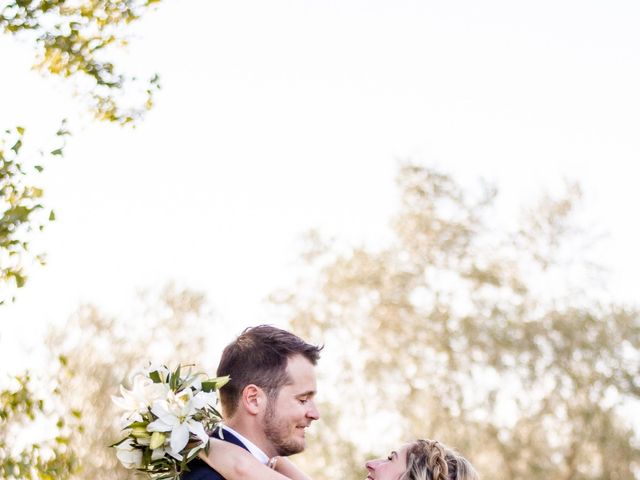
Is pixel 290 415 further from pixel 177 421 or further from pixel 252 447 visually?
pixel 177 421

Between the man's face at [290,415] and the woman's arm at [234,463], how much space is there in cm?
13

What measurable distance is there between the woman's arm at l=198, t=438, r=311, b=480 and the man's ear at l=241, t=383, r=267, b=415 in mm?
160

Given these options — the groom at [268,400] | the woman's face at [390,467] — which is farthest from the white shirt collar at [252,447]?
the woman's face at [390,467]

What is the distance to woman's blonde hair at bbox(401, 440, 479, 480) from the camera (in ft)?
16.1

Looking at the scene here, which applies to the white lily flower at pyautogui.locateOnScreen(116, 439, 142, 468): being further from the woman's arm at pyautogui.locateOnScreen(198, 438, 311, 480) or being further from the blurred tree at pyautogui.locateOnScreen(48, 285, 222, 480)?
the blurred tree at pyautogui.locateOnScreen(48, 285, 222, 480)

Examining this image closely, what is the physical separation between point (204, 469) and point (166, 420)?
0.26 m

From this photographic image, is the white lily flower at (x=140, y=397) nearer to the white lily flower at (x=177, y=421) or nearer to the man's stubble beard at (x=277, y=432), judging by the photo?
the white lily flower at (x=177, y=421)

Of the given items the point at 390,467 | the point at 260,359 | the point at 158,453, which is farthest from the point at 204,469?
the point at 390,467

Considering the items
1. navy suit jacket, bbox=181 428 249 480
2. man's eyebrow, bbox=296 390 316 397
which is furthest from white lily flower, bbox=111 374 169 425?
man's eyebrow, bbox=296 390 316 397

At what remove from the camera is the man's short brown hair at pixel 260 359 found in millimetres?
4152

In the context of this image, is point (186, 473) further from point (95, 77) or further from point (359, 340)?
point (359, 340)

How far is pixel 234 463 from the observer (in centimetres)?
397

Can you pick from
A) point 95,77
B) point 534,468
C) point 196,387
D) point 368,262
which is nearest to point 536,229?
point 368,262

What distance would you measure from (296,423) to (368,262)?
20.6 metres
